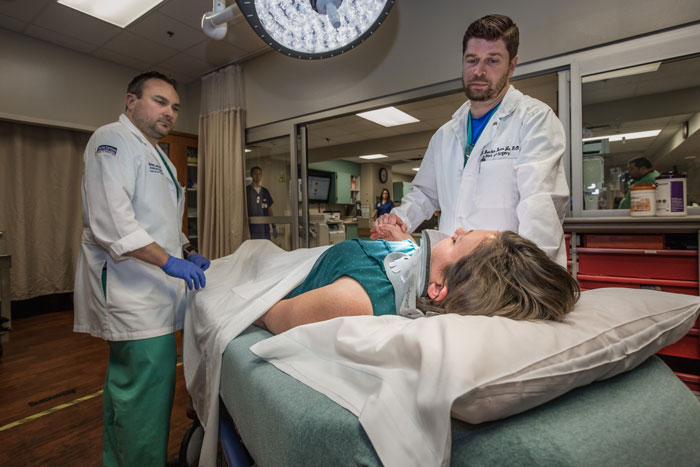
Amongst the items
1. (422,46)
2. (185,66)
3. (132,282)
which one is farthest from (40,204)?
(422,46)

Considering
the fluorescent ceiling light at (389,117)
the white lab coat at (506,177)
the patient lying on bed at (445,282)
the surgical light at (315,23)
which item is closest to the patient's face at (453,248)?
the patient lying on bed at (445,282)

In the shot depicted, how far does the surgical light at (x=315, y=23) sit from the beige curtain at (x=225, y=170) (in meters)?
2.79

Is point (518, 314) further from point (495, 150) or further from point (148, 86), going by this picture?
point (148, 86)

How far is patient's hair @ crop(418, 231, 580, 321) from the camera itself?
2.26 feet

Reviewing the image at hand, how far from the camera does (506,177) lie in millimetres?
1309

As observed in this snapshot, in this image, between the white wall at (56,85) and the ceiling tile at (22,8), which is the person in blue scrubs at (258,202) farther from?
the ceiling tile at (22,8)

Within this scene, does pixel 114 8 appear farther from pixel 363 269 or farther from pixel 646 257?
pixel 646 257

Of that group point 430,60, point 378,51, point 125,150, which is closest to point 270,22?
point 125,150

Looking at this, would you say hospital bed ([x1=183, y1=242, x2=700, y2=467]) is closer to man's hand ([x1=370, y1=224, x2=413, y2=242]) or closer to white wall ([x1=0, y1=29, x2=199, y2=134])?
man's hand ([x1=370, y1=224, x2=413, y2=242])

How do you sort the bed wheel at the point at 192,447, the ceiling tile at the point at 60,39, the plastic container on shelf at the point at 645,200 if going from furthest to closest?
the ceiling tile at the point at 60,39, the plastic container on shelf at the point at 645,200, the bed wheel at the point at 192,447

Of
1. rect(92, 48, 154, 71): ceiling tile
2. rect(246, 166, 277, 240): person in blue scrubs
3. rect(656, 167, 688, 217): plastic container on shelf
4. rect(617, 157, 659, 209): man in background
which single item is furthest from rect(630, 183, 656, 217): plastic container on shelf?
rect(92, 48, 154, 71): ceiling tile

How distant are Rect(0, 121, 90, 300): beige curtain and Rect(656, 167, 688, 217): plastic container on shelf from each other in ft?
16.3

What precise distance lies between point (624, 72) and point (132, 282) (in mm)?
2505

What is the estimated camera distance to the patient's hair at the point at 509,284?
0.69 m
